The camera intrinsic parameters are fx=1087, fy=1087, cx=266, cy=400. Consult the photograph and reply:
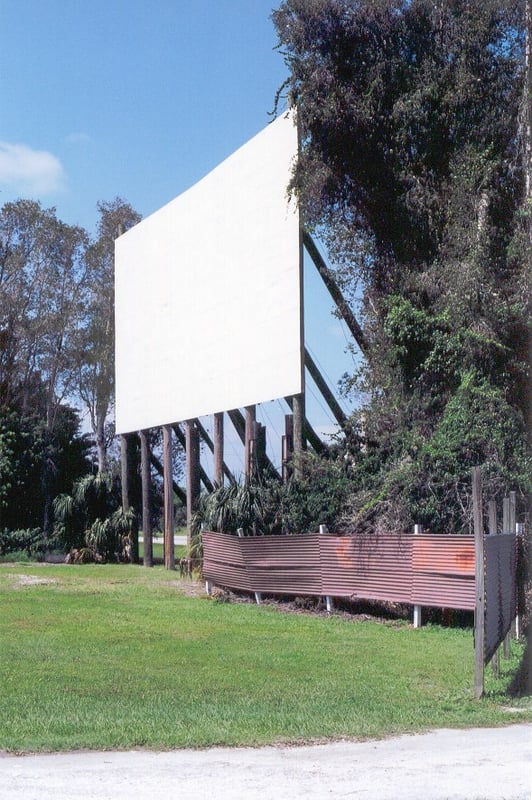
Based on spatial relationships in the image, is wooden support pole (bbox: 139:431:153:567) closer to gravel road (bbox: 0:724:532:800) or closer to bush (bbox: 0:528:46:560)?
bush (bbox: 0:528:46:560)

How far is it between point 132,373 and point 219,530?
13.3 meters

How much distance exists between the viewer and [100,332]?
54.0m

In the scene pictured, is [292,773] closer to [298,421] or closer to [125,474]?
[298,421]

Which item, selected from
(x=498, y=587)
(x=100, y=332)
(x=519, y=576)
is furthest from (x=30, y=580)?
(x=100, y=332)

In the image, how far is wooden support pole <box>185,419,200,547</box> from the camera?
98.7 ft

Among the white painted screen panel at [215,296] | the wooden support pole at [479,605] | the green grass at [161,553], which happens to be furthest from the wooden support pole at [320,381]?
the wooden support pole at [479,605]

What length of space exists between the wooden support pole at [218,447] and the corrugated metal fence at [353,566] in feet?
14.4

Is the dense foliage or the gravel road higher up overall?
the dense foliage

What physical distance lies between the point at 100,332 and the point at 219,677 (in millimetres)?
42814

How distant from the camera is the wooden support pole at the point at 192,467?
98.7 ft

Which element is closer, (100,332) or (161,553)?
(161,553)

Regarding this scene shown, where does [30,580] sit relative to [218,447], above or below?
below

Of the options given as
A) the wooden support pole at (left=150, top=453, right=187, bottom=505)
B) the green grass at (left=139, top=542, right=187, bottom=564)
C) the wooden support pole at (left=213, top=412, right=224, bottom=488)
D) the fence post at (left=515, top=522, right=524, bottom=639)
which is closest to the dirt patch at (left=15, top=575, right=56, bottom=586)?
the green grass at (left=139, top=542, right=187, bottom=564)

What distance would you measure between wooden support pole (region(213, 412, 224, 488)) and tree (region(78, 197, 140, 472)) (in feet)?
84.7
